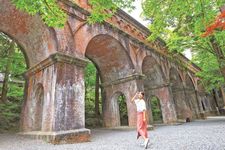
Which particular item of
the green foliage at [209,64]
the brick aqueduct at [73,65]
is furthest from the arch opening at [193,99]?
the brick aqueduct at [73,65]

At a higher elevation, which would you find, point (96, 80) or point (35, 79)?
point (96, 80)

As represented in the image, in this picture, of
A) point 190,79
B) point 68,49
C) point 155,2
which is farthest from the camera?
point 190,79

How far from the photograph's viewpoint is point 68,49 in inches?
324

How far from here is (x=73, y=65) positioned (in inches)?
318

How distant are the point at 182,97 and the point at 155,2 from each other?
12018mm

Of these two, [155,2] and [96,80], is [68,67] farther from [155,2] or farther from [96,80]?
[96,80]

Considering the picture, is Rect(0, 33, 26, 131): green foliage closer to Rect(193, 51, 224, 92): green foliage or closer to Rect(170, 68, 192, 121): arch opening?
Rect(193, 51, 224, 92): green foliage

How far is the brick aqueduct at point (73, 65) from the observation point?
24.0 ft

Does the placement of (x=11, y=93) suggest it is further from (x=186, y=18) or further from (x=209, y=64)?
(x=209, y=64)

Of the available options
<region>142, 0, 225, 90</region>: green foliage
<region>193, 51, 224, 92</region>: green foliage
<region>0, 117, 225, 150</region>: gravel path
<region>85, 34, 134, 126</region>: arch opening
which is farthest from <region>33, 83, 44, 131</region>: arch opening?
<region>193, 51, 224, 92</region>: green foliage

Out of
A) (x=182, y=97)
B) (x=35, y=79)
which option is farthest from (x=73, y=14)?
(x=182, y=97)

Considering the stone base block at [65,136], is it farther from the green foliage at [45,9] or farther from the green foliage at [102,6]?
the green foliage at [102,6]

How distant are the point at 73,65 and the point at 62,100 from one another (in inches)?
61.7

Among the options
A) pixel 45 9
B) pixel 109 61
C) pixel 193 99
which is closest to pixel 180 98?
pixel 193 99
